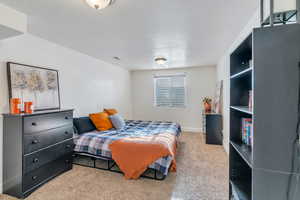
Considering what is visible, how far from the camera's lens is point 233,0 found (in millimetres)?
1539

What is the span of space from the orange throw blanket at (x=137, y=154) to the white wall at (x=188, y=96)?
3179 mm

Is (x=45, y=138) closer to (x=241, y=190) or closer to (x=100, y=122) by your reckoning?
(x=100, y=122)

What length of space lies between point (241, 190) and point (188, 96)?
4.15 m

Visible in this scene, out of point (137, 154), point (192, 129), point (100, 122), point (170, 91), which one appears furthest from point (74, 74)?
point (192, 129)

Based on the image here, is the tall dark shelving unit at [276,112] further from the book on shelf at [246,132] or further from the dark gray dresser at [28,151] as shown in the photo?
the dark gray dresser at [28,151]

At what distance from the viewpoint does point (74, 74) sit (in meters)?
3.26

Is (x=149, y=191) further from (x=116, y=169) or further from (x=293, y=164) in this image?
(x=293, y=164)

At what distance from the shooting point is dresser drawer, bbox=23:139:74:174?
76.2 inches

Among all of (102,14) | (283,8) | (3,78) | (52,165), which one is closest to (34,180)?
(52,165)

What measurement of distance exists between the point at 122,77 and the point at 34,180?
3.94m

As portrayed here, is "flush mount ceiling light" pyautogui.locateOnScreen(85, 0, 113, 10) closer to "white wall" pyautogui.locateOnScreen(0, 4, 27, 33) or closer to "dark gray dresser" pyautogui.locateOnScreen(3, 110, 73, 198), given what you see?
"white wall" pyautogui.locateOnScreen(0, 4, 27, 33)

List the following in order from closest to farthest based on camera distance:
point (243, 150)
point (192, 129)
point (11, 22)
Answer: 1. point (243, 150)
2. point (11, 22)
3. point (192, 129)

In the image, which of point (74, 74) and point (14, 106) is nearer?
point (14, 106)

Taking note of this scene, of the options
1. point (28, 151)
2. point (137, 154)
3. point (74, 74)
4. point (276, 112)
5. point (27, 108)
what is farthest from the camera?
point (74, 74)
